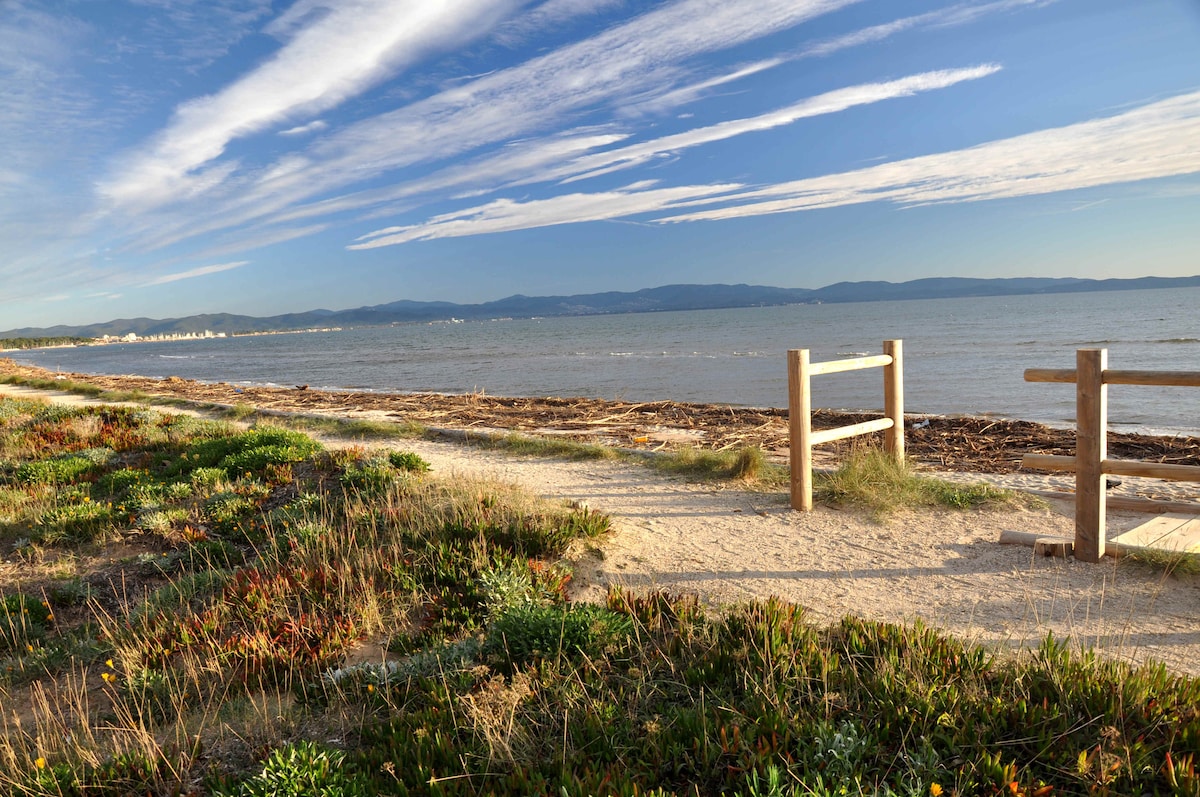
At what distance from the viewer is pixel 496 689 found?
3654 mm

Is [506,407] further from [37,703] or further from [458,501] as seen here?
[37,703]

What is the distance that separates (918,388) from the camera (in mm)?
21344

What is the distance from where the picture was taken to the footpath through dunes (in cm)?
441

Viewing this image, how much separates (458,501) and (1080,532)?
5.17 meters

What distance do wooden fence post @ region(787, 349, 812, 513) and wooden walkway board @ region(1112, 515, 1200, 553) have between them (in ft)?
8.37

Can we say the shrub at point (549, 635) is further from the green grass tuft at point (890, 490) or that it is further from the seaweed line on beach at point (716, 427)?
the seaweed line on beach at point (716, 427)

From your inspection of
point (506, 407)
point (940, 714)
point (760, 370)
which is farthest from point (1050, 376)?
point (760, 370)

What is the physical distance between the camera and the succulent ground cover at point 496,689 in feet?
9.68

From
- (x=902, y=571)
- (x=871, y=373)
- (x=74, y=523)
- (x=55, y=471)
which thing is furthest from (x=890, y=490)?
(x=871, y=373)

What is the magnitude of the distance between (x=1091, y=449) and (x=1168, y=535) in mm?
1013

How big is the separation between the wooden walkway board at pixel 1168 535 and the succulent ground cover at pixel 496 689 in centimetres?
251

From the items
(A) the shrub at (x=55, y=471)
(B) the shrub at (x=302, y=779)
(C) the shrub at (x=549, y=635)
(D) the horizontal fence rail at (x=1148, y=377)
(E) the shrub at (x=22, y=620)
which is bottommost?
(E) the shrub at (x=22, y=620)

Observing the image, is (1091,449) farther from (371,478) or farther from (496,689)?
(371,478)

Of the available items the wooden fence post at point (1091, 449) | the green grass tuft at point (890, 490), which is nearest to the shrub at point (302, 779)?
the wooden fence post at point (1091, 449)
